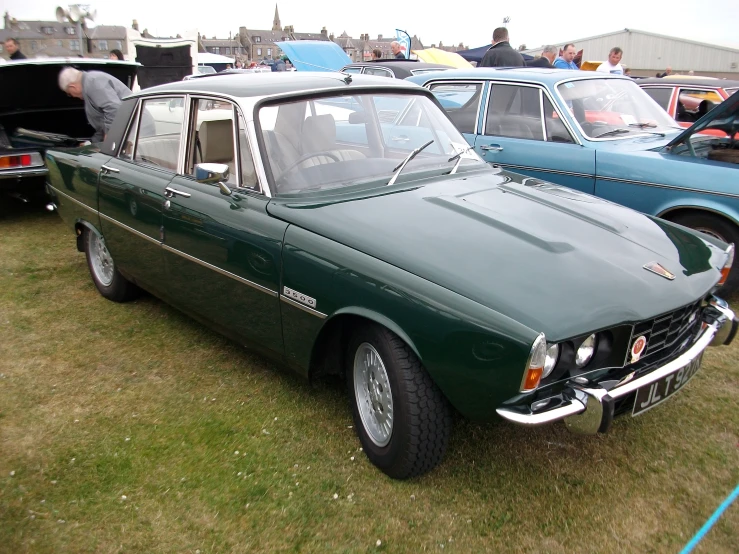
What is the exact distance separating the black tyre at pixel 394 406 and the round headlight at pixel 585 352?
556mm

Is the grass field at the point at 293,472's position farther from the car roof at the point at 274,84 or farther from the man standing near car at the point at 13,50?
the man standing near car at the point at 13,50

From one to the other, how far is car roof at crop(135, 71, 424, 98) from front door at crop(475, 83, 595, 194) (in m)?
1.52

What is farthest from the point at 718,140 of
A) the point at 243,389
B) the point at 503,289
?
the point at 243,389

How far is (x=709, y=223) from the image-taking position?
14.4 ft

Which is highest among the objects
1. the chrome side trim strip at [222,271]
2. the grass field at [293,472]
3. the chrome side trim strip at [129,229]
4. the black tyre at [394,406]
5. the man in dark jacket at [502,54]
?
the man in dark jacket at [502,54]

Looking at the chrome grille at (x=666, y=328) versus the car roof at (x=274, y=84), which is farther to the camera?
the car roof at (x=274, y=84)

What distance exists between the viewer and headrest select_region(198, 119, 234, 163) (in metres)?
3.35

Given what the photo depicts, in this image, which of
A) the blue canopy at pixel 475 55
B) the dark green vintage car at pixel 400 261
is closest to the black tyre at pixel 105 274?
the dark green vintage car at pixel 400 261

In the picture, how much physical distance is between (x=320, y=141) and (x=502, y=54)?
17.7ft

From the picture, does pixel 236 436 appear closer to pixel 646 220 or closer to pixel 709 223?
pixel 646 220

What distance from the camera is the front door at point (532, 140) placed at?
4.99 m

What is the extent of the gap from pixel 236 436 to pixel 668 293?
2100 mm

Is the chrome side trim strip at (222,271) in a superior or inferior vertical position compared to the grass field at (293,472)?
superior

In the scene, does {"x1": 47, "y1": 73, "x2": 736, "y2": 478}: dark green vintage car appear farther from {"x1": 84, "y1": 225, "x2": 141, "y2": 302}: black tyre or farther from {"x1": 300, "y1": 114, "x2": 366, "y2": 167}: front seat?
{"x1": 84, "y1": 225, "x2": 141, "y2": 302}: black tyre
